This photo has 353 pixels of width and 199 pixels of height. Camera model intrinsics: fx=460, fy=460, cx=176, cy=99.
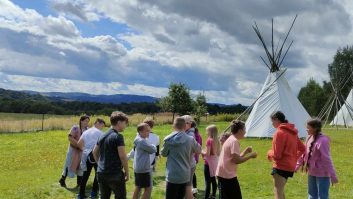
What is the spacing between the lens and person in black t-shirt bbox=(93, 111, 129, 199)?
699 centimetres

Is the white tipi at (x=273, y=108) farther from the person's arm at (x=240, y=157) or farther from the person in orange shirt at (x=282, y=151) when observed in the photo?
the person's arm at (x=240, y=157)

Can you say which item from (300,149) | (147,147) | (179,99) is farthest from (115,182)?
(179,99)

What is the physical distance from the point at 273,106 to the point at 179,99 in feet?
68.1

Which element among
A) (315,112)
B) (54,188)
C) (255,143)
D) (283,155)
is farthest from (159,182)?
(315,112)

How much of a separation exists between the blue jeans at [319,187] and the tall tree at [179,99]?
3744 centimetres

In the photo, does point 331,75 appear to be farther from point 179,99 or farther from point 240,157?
point 240,157

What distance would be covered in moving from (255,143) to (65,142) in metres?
10.3

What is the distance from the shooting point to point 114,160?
702 centimetres

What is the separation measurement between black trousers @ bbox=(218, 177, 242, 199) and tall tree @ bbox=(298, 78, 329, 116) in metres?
65.3

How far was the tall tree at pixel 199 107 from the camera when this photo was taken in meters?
45.4

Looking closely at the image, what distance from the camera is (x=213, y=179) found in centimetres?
980

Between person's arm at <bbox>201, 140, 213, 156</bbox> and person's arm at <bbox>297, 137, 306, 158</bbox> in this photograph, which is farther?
person's arm at <bbox>201, 140, 213, 156</bbox>

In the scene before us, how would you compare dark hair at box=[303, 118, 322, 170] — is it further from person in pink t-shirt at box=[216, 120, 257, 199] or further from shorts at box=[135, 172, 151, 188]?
shorts at box=[135, 172, 151, 188]

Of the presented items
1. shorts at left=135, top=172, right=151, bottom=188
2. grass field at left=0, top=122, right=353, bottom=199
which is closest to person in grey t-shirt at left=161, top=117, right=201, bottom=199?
shorts at left=135, top=172, right=151, bottom=188
